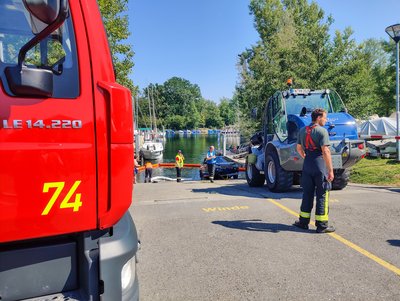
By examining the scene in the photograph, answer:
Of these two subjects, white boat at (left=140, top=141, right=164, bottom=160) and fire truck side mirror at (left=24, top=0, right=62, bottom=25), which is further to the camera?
white boat at (left=140, top=141, right=164, bottom=160)

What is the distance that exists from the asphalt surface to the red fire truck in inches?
57.9

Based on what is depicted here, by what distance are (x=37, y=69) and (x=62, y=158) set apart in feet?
1.70

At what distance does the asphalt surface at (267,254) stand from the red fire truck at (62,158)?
1472mm

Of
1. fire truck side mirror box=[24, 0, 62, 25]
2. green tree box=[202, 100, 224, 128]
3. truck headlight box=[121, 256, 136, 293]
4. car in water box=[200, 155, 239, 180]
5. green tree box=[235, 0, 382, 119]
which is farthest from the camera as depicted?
green tree box=[202, 100, 224, 128]

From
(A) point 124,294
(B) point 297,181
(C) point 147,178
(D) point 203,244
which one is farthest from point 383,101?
(A) point 124,294

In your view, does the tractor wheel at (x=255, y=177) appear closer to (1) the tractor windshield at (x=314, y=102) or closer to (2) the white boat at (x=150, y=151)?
(1) the tractor windshield at (x=314, y=102)

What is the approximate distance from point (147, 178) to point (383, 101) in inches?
1070

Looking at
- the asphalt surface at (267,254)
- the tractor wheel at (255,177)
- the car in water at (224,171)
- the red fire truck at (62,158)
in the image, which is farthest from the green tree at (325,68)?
the red fire truck at (62,158)

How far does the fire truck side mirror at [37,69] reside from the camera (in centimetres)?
174

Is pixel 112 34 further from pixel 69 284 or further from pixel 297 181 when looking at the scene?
pixel 69 284

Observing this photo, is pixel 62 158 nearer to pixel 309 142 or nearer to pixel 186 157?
pixel 309 142

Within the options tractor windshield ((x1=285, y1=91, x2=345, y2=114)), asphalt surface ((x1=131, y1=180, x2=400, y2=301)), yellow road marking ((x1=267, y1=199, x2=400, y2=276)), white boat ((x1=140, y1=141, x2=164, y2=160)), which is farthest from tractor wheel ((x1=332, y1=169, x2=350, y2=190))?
white boat ((x1=140, y1=141, x2=164, y2=160))

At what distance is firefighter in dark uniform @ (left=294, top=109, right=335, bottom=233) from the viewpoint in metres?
4.99

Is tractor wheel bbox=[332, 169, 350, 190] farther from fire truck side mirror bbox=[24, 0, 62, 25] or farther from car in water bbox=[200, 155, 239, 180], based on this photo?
car in water bbox=[200, 155, 239, 180]
